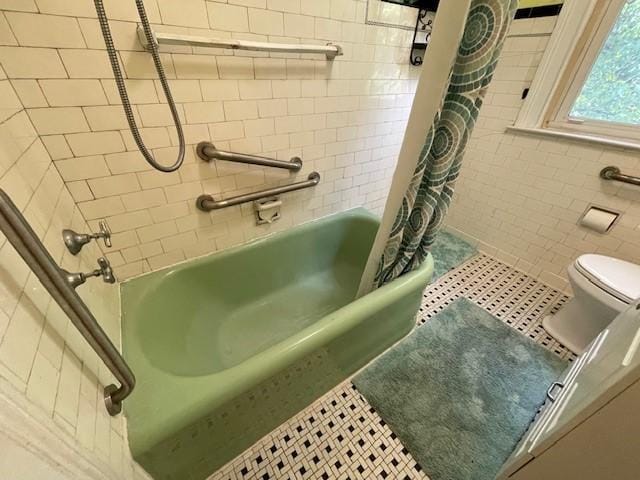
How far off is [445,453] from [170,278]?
4.50ft

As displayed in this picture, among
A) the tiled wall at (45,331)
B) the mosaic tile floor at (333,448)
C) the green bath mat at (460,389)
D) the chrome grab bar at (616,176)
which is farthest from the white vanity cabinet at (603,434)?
the chrome grab bar at (616,176)

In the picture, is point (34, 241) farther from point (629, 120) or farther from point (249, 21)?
point (629, 120)

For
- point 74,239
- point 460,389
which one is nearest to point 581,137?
point 460,389

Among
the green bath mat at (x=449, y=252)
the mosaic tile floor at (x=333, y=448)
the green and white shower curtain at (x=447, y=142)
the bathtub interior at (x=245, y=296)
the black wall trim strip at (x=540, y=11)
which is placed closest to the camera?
the green and white shower curtain at (x=447, y=142)

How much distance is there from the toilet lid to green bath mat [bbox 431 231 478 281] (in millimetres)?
731

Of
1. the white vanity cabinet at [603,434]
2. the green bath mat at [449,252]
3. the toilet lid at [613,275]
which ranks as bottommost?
the green bath mat at [449,252]

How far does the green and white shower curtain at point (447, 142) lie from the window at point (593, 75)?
3.75 feet

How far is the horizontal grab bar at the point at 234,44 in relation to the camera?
2.74ft

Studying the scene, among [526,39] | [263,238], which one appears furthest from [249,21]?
[526,39]

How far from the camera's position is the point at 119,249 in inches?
42.0

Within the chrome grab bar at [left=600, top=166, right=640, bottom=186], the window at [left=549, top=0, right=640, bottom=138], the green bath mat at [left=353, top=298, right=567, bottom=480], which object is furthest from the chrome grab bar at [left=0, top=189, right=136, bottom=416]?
the window at [left=549, top=0, right=640, bottom=138]

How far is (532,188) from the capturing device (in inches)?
69.7

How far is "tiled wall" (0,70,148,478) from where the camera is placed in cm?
42

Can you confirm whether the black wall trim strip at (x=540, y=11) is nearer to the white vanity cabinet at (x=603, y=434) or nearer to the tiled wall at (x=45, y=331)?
the white vanity cabinet at (x=603, y=434)
